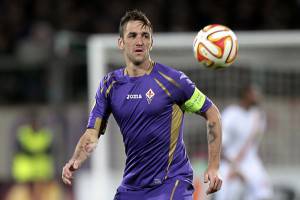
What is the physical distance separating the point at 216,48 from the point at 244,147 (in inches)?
220

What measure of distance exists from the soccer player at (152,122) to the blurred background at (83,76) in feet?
21.0

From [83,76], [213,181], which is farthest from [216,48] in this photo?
[83,76]

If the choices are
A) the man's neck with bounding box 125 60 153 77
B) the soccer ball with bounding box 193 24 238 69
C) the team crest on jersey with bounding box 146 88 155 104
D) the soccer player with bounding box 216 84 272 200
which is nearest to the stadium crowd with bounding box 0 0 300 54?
the soccer player with bounding box 216 84 272 200

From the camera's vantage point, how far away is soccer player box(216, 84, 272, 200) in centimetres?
1286

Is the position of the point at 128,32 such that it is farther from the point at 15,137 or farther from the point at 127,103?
the point at 15,137

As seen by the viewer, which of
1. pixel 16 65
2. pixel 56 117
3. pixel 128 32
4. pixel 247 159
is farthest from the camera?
pixel 16 65

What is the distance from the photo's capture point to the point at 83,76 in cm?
1606

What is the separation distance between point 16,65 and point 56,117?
5.08 feet

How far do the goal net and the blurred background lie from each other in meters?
0.02

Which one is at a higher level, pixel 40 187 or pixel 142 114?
pixel 142 114

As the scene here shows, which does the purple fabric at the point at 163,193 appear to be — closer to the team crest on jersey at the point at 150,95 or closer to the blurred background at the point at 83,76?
the team crest on jersey at the point at 150,95

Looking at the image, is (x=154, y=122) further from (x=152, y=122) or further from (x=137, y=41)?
(x=137, y=41)

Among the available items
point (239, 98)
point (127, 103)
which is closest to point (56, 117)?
point (239, 98)

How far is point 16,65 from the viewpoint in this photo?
16.4m
